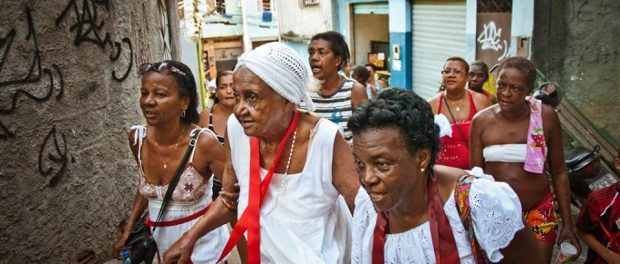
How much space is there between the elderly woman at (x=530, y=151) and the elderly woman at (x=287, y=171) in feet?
4.93

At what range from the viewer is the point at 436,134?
1.78 meters

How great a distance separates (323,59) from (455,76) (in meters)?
1.31

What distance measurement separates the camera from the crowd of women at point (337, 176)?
1.70 meters

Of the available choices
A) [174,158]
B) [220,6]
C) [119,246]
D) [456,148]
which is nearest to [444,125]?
[456,148]

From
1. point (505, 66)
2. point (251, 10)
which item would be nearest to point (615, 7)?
point (505, 66)

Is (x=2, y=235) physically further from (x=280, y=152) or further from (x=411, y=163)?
(x=411, y=163)

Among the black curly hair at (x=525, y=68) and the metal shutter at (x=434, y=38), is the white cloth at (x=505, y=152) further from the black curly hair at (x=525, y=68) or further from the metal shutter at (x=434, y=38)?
the metal shutter at (x=434, y=38)

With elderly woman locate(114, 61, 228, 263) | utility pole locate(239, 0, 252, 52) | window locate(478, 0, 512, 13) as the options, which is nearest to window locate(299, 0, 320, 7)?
utility pole locate(239, 0, 252, 52)

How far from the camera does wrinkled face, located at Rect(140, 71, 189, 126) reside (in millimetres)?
2680

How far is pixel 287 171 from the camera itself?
2221mm

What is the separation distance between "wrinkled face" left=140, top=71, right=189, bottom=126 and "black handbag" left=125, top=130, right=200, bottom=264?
0.72ft

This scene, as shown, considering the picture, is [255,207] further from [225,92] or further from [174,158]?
[225,92]

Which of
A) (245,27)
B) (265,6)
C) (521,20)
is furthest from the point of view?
(245,27)

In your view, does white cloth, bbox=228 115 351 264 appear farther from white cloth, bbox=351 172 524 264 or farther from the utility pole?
the utility pole
